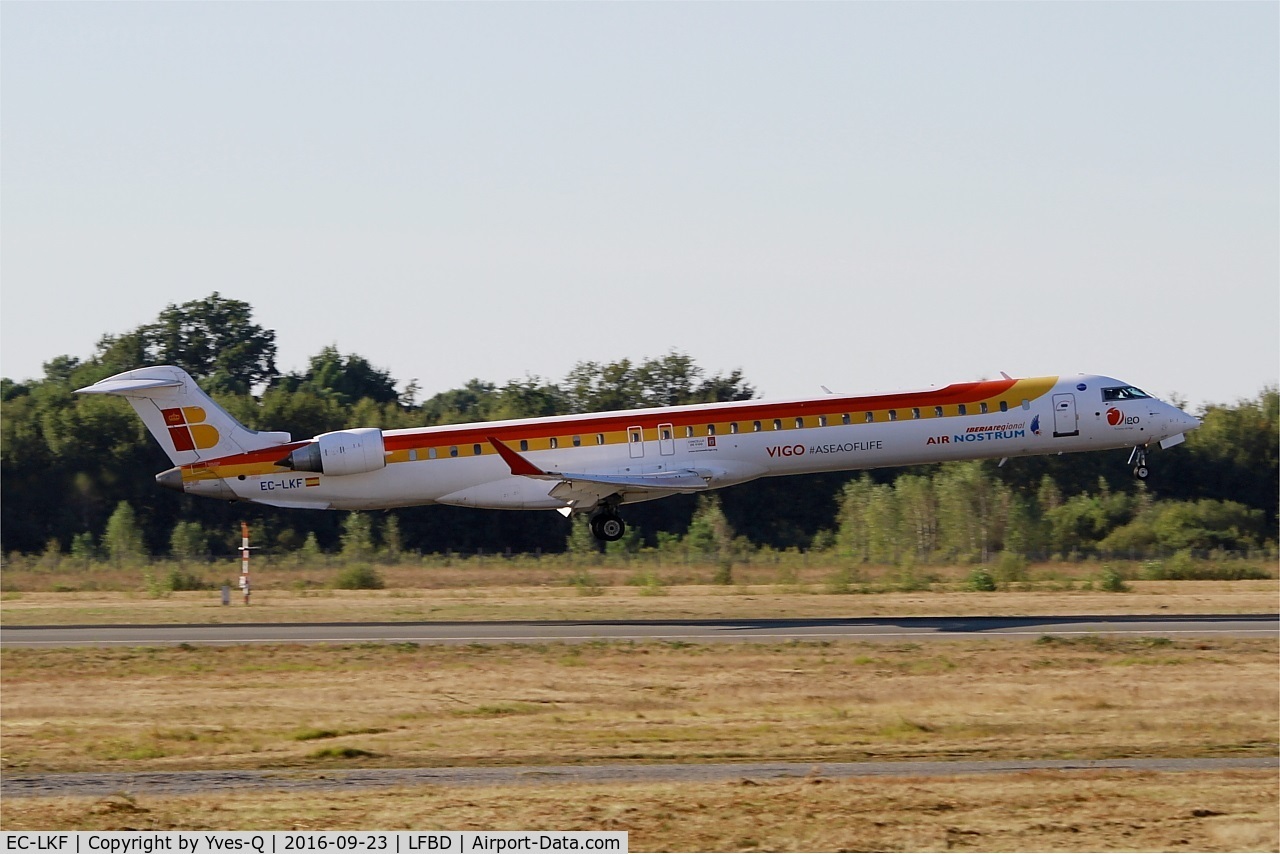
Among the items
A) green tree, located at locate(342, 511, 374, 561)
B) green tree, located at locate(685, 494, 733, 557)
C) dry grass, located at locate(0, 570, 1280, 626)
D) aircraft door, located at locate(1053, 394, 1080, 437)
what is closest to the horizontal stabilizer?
dry grass, located at locate(0, 570, 1280, 626)

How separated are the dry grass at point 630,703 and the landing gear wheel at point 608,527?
908 centimetres

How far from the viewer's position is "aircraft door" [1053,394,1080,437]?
37.0m

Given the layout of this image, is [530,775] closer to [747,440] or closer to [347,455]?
[747,440]

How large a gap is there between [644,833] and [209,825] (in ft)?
13.6

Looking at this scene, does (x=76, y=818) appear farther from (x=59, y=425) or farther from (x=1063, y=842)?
(x=59, y=425)

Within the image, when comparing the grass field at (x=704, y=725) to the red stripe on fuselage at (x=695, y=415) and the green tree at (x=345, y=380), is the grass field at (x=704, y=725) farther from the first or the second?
the green tree at (x=345, y=380)

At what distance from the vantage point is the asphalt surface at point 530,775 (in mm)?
16500

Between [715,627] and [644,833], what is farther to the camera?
[715,627]

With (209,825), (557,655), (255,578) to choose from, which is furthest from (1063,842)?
(255,578)

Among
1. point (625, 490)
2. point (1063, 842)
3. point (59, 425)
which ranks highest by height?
point (59, 425)

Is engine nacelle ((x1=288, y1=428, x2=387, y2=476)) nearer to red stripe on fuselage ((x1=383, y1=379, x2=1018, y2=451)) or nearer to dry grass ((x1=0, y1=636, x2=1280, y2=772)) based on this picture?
red stripe on fuselage ((x1=383, y1=379, x2=1018, y2=451))

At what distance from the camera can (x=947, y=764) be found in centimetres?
1738

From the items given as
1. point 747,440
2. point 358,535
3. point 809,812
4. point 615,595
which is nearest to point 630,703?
point 809,812

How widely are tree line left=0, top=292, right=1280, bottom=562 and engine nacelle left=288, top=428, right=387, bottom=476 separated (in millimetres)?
18323
